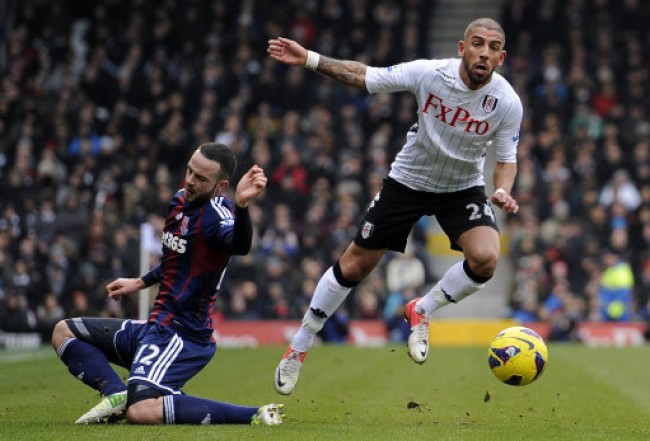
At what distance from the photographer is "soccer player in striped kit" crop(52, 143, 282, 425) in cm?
843

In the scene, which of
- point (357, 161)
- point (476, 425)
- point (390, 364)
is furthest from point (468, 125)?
point (357, 161)

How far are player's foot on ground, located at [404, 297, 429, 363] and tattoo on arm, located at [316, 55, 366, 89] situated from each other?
194 centimetres

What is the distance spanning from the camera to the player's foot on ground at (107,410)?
339 inches

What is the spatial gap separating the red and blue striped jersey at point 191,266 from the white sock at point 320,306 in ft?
4.55

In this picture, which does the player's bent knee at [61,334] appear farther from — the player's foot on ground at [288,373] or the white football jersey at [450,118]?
the white football jersey at [450,118]

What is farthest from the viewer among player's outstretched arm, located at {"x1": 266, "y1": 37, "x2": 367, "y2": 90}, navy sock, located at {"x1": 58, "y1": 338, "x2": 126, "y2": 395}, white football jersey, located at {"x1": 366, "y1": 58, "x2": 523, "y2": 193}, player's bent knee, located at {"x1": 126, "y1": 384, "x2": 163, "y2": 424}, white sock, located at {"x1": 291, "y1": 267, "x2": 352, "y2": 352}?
white sock, located at {"x1": 291, "y1": 267, "x2": 352, "y2": 352}

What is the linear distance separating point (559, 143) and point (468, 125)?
Result: 1551cm

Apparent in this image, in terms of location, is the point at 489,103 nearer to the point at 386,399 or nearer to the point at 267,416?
the point at 267,416

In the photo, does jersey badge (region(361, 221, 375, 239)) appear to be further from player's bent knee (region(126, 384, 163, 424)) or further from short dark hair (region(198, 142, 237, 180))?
player's bent knee (region(126, 384, 163, 424))

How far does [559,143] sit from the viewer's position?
2453cm

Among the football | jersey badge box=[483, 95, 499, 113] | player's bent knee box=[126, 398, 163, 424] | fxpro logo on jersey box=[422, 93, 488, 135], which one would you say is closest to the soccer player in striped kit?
player's bent knee box=[126, 398, 163, 424]

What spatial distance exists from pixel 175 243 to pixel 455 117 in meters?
2.31

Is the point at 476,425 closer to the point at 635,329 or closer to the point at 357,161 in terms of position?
the point at 635,329

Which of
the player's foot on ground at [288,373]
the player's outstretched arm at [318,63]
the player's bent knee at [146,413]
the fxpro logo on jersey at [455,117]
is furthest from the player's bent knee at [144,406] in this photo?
the fxpro logo on jersey at [455,117]
